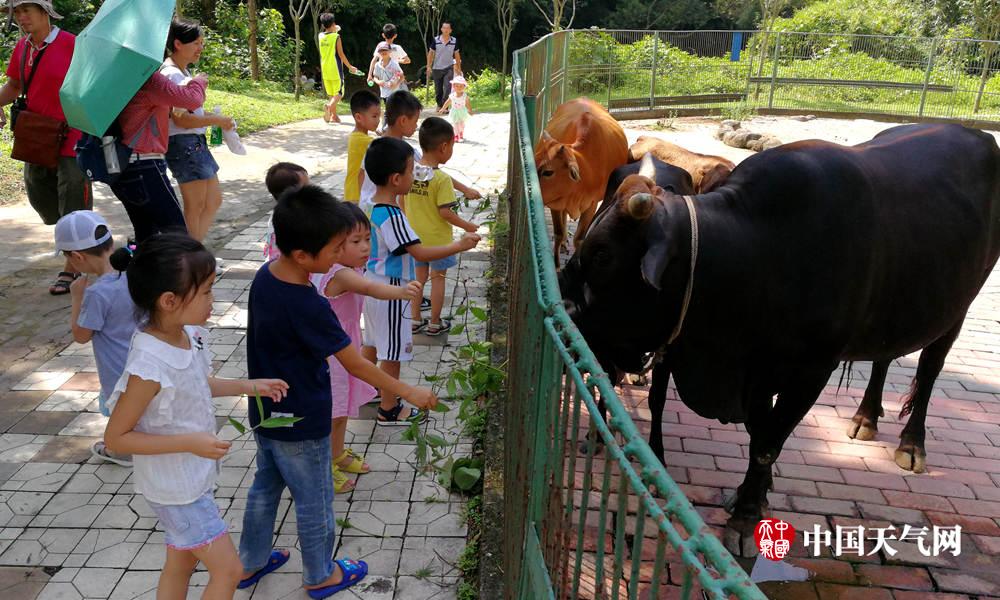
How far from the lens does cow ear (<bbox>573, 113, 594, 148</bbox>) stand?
7199 mm

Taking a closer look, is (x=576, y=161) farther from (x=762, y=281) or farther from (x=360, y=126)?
(x=762, y=281)

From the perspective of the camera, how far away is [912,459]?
182 inches

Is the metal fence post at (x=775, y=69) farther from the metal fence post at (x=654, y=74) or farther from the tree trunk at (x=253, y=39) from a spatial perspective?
the tree trunk at (x=253, y=39)

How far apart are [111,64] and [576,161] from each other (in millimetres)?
3523

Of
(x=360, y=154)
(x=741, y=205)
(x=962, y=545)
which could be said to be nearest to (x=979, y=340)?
(x=962, y=545)

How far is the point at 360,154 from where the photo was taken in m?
5.63

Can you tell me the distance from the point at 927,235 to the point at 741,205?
1.08 m

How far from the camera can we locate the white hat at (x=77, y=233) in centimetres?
350

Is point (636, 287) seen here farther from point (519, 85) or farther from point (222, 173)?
point (222, 173)

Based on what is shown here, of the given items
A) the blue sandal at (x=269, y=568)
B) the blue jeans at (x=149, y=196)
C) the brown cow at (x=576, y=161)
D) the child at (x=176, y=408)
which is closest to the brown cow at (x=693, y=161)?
the brown cow at (x=576, y=161)

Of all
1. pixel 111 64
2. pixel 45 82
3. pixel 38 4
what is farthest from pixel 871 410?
pixel 38 4

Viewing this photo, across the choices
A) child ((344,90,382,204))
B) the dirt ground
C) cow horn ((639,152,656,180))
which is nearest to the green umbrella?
child ((344,90,382,204))

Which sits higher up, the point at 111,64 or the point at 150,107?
the point at 111,64

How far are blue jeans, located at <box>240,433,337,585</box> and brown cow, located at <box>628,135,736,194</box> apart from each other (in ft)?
11.1
